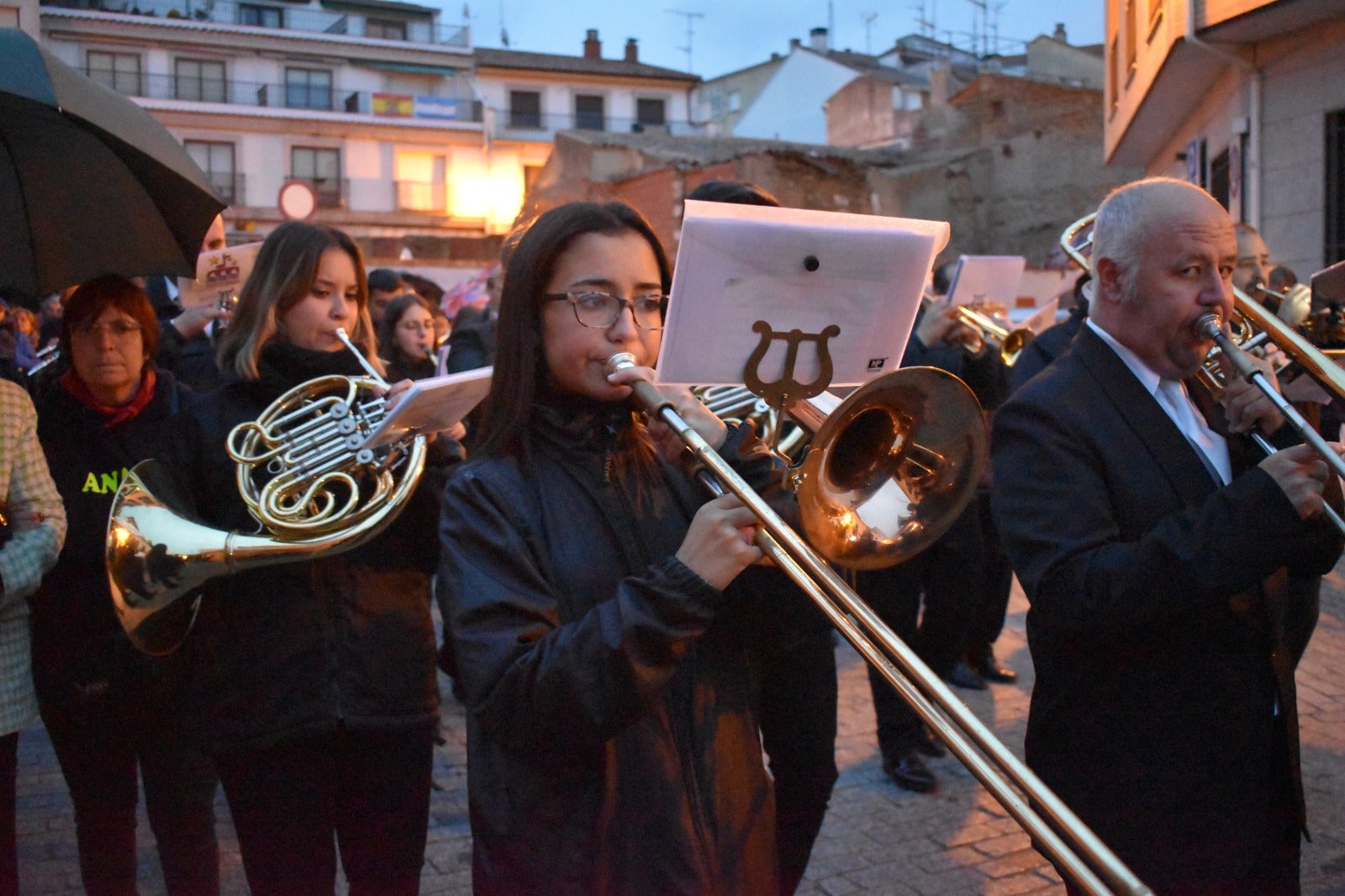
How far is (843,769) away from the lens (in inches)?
192

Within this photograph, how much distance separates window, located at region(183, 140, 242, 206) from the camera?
41.8 metres

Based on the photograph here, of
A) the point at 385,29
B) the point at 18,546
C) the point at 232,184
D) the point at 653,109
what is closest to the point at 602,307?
the point at 18,546

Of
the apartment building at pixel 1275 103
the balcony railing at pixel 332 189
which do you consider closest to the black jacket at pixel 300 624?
the apartment building at pixel 1275 103

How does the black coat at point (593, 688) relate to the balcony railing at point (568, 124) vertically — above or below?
below

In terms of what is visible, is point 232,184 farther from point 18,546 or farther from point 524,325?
point 524,325

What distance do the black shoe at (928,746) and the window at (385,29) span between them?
50.0 m

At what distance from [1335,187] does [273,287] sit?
9.94 meters

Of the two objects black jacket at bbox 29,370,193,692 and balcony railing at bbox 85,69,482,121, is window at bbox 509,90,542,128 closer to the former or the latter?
balcony railing at bbox 85,69,482,121

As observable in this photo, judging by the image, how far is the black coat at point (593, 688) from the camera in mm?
1739

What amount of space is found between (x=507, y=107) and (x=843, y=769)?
165 ft

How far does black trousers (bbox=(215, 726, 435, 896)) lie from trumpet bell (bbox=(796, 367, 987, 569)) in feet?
4.82

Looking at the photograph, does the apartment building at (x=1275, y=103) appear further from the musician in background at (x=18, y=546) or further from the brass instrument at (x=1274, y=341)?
the musician in background at (x=18, y=546)

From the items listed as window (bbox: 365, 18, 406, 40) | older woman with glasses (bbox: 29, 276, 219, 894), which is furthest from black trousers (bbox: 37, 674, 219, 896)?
window (bbox: 365, 18, 406, 40)

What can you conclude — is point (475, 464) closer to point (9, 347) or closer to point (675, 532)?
point (675, 532)
